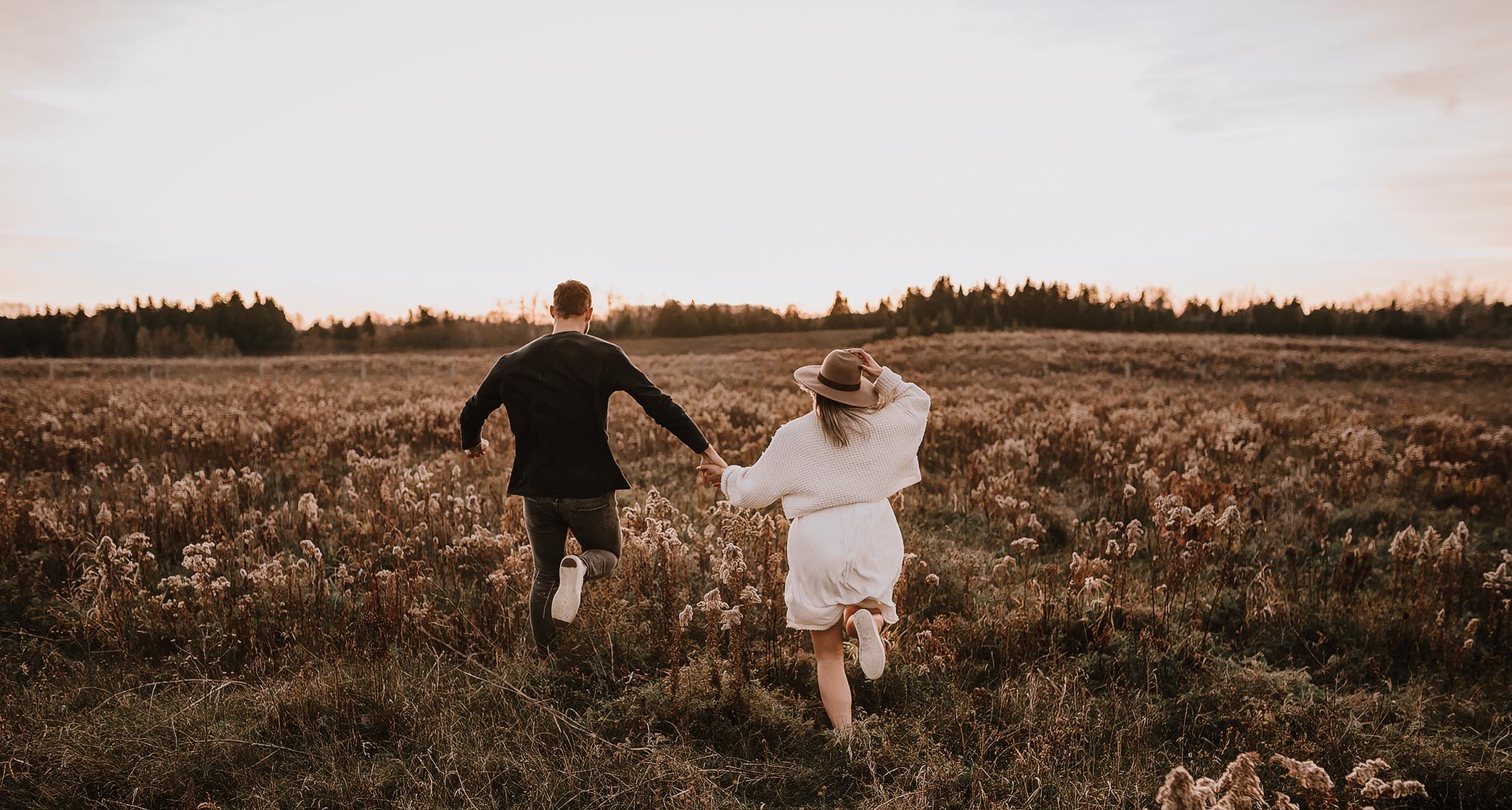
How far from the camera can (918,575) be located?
5.86 meters

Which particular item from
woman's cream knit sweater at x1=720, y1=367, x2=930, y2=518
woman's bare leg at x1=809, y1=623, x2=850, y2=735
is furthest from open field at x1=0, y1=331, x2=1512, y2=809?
woman's cream knit sweater at x1=720, y1=367, x2=930, y2=518

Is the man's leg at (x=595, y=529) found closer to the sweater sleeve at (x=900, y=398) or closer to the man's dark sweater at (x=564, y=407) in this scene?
the man's dark sweater at (x=564, y=407)

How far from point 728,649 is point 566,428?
1.80 meters

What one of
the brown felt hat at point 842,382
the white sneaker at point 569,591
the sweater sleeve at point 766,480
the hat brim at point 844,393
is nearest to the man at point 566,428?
the white sneaker at point 569,591

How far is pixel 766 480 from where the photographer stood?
3.44 metres

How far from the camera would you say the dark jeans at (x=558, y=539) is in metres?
4.21

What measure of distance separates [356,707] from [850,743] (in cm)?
265

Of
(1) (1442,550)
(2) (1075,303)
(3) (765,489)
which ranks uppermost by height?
(2) (1075,303)

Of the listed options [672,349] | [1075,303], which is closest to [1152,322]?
[1075,303]

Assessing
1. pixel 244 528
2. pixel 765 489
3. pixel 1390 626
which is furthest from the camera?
pixel 244 528

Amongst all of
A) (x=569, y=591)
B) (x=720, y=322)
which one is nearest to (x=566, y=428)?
(x=569, y=591)

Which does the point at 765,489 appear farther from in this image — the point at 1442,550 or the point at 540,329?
the point at 540,329

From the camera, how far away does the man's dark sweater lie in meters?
4.14

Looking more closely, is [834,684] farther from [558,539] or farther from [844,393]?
[558,539]
